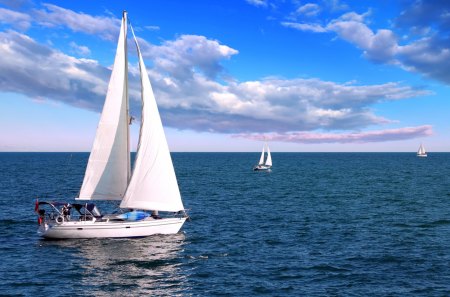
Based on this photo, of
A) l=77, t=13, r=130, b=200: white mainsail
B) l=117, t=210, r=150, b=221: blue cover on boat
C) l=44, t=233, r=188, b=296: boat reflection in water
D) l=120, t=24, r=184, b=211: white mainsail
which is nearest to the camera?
l=44, t=233, r=188, b=296: boat reflection in water

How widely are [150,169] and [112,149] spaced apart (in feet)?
11.8

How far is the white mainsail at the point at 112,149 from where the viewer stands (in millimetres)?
34469

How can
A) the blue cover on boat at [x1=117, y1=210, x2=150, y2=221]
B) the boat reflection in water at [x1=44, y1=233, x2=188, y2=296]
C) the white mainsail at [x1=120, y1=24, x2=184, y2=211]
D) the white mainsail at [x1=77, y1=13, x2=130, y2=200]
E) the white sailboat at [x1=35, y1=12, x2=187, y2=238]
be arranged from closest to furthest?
1. the boat reflection in water at [x1=44, y1=233, x2=188, y2=296]
2. the white mainsail at [x1=77, y1=13, x2=130, y2=200]
3. the white sailboat at [x1=35, y1=12, x2=187, y2=238]
4. the white mainsail at [x1=120, y1=24, x2=184, y2=211]
5. the blue cover on boat at [x1=117, y1=210, x2=150, y2=221]

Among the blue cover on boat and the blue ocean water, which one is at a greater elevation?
the blue cover on boat

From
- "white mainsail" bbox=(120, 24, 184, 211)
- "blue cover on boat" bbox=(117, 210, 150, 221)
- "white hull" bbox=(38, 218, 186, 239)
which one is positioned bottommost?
"white hull" bbox=(38, 218, 186, 239)

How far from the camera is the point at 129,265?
95.7 ft

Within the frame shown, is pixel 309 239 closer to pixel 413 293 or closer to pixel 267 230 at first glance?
pixel 267 230

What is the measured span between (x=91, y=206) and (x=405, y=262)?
82.5 ft

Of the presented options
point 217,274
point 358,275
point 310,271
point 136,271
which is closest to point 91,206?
point 136,271

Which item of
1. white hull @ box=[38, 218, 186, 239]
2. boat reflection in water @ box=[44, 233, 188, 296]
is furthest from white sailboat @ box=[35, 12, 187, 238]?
boat reflection in water @ box=[44, 233, 188, 296]

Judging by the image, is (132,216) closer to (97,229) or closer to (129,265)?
(97,229)

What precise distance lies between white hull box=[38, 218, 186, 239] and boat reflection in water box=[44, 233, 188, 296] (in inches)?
20.1

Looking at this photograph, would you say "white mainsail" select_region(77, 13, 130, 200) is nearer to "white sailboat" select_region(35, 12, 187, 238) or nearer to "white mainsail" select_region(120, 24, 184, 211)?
"white sailboat" select_region(35, 12, 187, 238)

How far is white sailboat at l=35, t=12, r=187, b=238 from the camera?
34.7 metres
